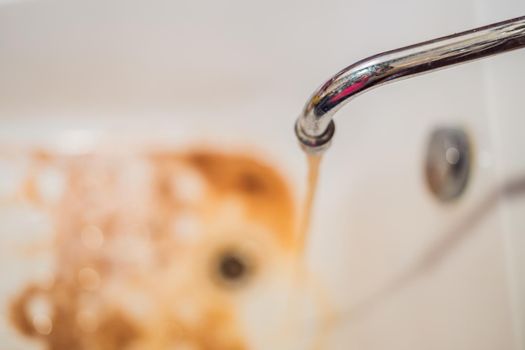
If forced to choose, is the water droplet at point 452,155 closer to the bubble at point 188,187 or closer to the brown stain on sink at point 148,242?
the brown stain on sink at point 148,242

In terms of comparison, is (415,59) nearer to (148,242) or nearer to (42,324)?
(148,242)

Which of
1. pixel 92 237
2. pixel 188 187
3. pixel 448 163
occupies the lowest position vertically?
pixel 92 237

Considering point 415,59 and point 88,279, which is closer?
point 415,59

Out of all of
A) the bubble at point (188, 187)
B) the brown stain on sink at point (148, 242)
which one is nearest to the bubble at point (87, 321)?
the brown stain on sink at point (148, 242)

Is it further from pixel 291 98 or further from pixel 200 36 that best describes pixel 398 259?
pixel 200 36

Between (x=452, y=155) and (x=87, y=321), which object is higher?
(x=452, y=155)

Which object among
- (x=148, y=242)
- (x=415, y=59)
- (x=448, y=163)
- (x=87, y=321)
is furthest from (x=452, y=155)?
(x=87, y=321)

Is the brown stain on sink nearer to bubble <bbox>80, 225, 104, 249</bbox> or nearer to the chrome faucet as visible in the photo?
bubble <bbox>80, 225, 104, 249</bbox>

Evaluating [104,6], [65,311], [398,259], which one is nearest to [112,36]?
[104,6]
